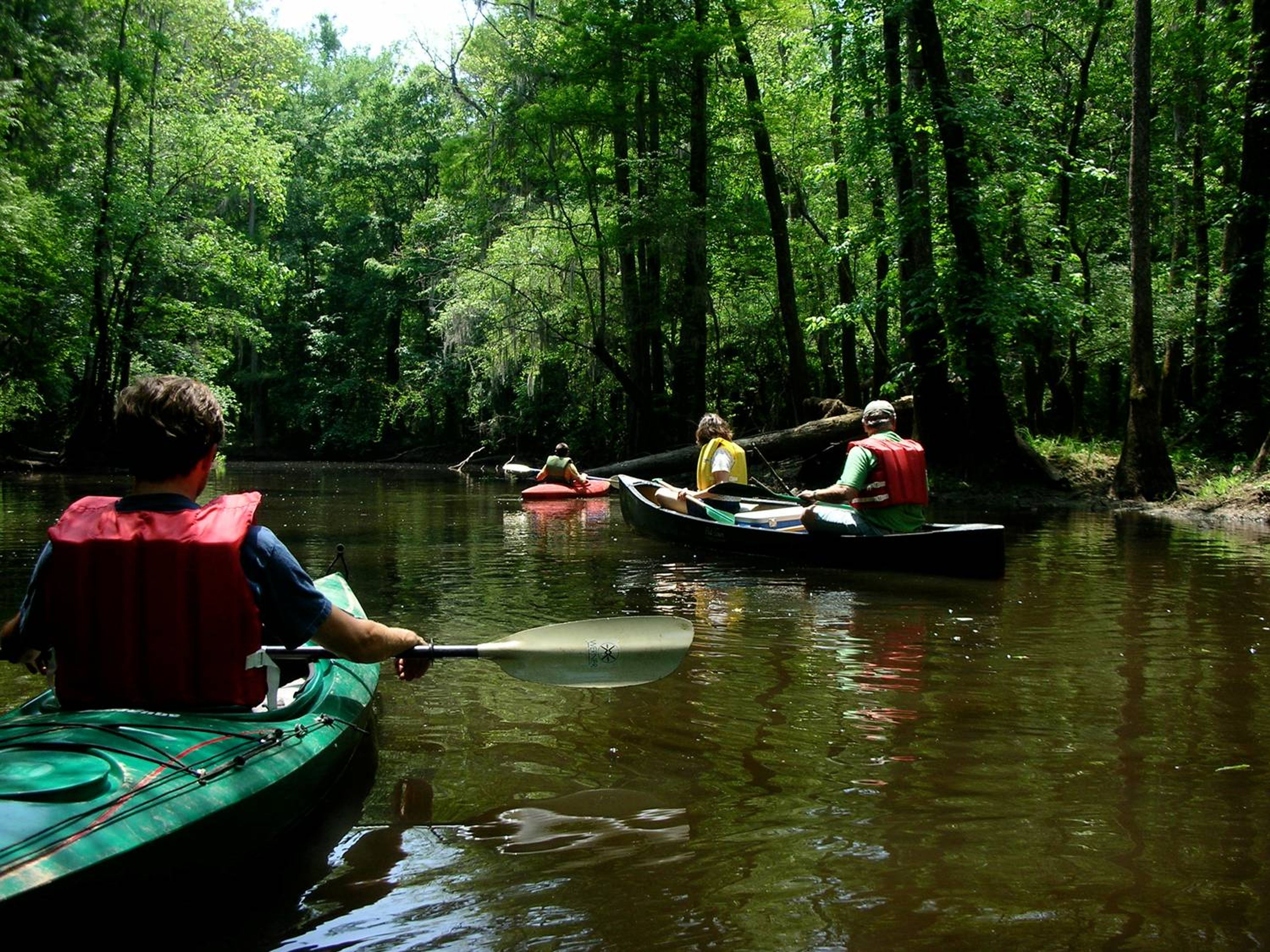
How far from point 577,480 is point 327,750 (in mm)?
14212

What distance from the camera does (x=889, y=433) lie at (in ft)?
28.6

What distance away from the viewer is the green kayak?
2.34 metres

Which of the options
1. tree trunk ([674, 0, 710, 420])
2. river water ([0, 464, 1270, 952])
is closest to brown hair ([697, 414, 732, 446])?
river water ([0, 464, 1270, 952])

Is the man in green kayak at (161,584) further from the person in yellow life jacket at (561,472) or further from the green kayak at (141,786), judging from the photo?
the person in yellow life jacket at (561,472)

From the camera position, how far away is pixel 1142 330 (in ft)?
44.3

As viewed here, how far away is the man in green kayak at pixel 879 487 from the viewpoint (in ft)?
28.1

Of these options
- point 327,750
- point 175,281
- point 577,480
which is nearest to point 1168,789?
point 327,750

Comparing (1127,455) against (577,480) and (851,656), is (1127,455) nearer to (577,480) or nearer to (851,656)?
(577,480)

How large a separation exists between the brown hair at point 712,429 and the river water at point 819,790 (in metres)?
3.51

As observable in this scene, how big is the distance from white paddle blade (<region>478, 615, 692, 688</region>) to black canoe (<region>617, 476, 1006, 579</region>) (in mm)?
4527

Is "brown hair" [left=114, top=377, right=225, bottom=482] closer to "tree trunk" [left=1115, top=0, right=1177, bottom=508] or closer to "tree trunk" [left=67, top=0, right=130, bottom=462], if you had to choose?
"tree trunk" [left=1115, top=0, right=1177, bottom=508]

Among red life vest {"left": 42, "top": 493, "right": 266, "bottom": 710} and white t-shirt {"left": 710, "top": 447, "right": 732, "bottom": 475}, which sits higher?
white t-shirt {"left": 710, "top": 447, "right": 732, "bottom": 475}

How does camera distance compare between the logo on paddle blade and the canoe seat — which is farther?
the canoe seat

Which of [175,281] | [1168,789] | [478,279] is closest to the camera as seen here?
[1168,789]
